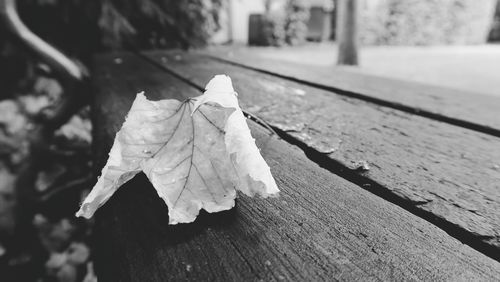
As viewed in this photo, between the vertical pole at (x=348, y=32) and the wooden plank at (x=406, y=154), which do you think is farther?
the vertical pole at (x=348, y=32)

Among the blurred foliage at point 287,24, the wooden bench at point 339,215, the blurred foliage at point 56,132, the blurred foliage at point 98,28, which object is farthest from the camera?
the blurred foliage at point 287,24

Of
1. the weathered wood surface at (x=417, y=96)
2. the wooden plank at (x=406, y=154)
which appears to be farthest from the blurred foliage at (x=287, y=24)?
the wooden plank at (x=406, y=154)

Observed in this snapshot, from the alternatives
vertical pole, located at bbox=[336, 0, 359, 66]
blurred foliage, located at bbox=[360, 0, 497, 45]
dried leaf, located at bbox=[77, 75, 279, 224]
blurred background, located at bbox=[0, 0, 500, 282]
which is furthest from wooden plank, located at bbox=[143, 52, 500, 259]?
blurred foliage, located at bbox=[360, 0, 497, 45]

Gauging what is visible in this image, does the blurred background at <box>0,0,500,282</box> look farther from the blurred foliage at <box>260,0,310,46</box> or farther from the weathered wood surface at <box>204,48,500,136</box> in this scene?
the blurred foliage at <box>260,0,310,46</box>

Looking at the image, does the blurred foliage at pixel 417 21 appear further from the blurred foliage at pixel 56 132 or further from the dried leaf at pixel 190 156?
the dried leaf at pixel 190 156

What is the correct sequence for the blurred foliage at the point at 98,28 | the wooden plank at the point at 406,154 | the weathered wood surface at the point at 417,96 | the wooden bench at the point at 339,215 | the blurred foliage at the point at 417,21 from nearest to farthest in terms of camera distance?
the wooden bench at the point at 339,215 < the wooden plank at the point at 406,154 < the weathered wood surface at the point at 417,96 < the blurred foliage at the point at 98,28 < the blurred foliage at the point at 417,21

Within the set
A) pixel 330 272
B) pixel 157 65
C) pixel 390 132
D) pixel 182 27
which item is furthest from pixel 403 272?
pixel 182 27
